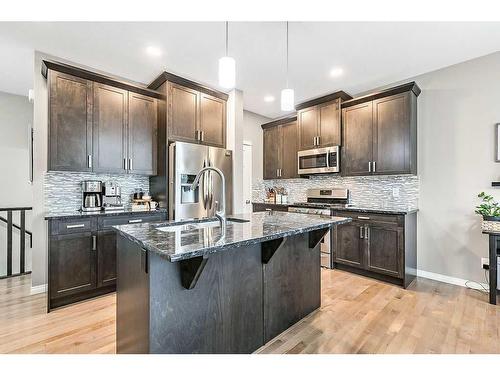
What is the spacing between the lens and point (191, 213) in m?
3.36

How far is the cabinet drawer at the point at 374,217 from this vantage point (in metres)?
3.13

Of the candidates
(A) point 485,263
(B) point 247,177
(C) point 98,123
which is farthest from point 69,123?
(A) point 485,263

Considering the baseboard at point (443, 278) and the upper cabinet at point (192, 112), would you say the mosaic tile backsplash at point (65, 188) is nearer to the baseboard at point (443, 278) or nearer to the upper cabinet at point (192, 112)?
the upper cabinet at point (192, 112)

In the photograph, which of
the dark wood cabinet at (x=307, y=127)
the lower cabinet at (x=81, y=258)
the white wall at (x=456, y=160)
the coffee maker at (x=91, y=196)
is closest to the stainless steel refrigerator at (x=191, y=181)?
the lower cabinet at (x=81, y=258)

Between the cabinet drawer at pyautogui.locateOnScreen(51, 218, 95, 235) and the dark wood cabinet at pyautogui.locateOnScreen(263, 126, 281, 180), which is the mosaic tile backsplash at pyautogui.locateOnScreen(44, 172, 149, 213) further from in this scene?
the dark wood cabinet at pyautogui.locateOnScreen(263, 126, 281, 180)

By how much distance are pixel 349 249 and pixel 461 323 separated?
4.85 feet

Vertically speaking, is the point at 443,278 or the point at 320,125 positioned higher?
the point at 320,125

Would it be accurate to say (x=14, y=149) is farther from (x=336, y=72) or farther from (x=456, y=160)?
(x=456, y=160)

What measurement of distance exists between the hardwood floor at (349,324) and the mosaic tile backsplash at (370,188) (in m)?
1.20

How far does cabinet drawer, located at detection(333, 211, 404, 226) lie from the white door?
205 cm

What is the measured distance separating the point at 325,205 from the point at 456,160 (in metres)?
1.73

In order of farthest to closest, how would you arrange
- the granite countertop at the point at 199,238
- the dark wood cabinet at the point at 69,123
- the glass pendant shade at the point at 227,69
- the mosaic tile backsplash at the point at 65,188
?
the mosaic tile backsplash at the point at 65,188
the dark wood cabinet at the point at 69,123
the glass pendant shade at the point at 227,69
the granite countertop at the point at 199,238

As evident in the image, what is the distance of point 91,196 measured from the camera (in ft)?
10.3
